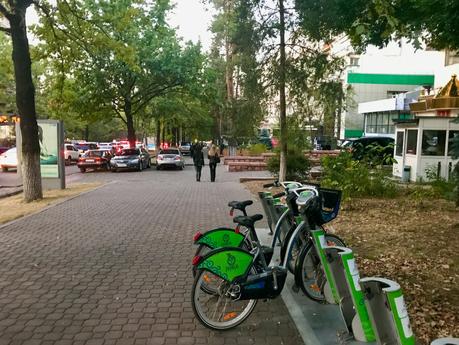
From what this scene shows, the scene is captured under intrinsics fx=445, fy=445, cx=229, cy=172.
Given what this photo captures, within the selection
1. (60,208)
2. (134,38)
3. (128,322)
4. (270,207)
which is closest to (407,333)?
(128,322)

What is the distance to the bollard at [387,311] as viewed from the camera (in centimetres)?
265

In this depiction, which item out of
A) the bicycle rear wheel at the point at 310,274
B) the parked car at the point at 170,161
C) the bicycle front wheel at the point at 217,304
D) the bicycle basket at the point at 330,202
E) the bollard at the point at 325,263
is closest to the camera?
the bollard at the point at 325,263

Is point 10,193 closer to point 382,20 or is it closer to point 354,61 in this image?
point 382,20

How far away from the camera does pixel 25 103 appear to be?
12.2m

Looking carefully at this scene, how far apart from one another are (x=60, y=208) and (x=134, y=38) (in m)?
17.8

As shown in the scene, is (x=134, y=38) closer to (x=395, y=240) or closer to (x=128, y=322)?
(x=395, y=240)

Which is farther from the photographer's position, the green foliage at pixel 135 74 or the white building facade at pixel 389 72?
the white building facade at pixel 389 72

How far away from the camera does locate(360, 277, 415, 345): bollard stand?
8.71 feet

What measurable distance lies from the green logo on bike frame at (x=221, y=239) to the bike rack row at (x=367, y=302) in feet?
2.85

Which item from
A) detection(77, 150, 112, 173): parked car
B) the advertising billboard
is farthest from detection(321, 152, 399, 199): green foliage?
detection(77, 150, 112, 173): parked car

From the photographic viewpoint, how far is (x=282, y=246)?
16.0 feet

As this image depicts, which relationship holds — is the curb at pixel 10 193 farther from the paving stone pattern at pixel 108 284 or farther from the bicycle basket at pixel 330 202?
the bicycle basket at pixel 330 202

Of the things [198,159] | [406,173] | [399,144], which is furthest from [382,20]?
[198,159]

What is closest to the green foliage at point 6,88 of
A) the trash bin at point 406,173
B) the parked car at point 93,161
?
the parked car at point 93,161
